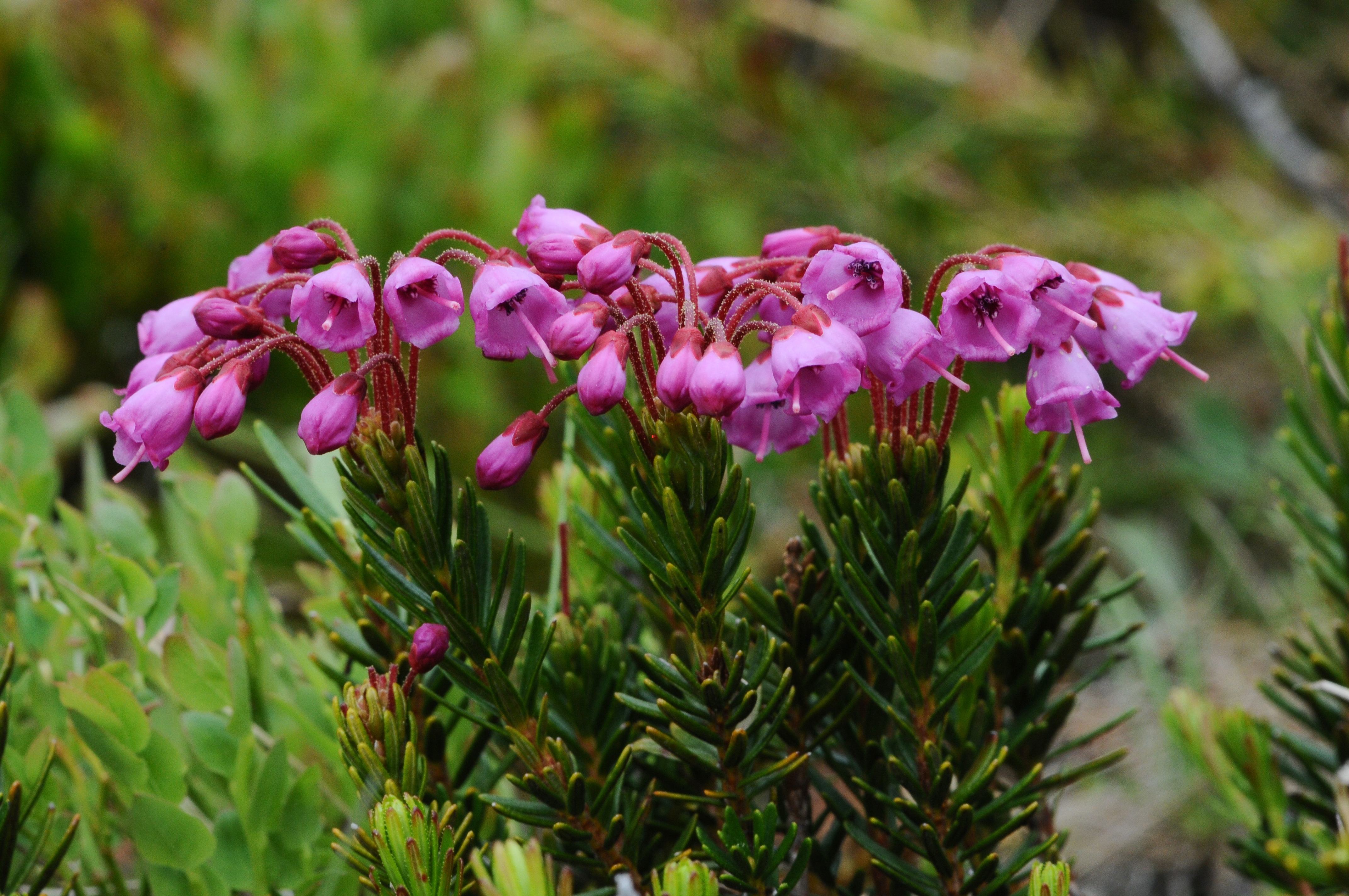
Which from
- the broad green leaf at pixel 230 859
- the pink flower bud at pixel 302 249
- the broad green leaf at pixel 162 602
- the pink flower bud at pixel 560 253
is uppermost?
the pink flower bud at pixel 302 249

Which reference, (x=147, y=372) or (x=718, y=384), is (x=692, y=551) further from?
(x=147, y=372)

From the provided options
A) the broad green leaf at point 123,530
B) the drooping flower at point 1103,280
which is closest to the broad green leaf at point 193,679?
the broad green leaf at point 123,530

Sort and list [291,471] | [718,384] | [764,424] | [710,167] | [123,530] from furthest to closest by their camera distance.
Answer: [710,167] < [123,530] < [291,471] < [764,424] < [718,384]

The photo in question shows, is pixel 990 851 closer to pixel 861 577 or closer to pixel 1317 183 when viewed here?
pixel 861 577

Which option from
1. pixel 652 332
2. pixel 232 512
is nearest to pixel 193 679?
pixel 232 512

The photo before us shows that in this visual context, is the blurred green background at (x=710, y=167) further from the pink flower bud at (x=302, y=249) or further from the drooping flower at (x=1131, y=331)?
the pink flower bud at (x=302, y=249)

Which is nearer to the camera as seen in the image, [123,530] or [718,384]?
[718,384]
